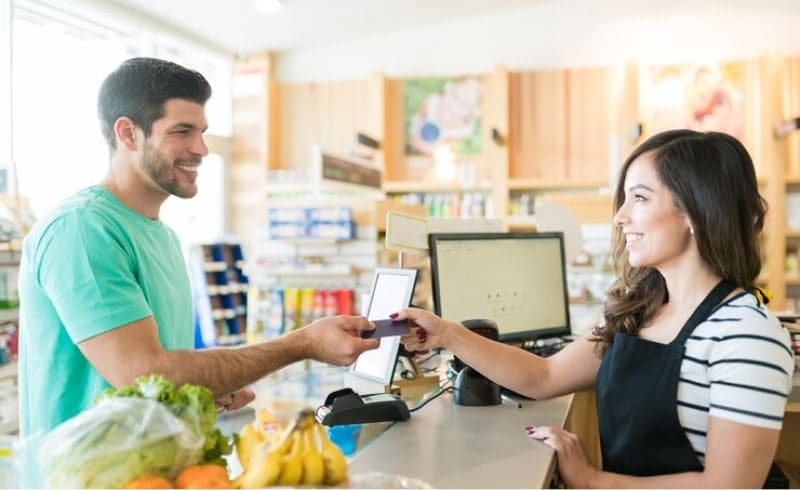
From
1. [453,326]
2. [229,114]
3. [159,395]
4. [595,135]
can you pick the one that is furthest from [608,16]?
[159,395]

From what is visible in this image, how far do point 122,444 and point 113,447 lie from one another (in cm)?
1

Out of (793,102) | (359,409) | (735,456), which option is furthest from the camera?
(793,102)

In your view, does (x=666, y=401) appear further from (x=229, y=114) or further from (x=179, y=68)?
(x=229, y=114)

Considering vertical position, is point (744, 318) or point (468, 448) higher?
point (744, 318)

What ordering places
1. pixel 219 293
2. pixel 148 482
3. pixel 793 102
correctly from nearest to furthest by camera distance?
pixel 148 482 → pixel 219 293 → pixel 793 102

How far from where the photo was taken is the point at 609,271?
6.46 metres

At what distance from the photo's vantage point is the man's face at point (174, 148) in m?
1.89

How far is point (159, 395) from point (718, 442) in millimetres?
1055

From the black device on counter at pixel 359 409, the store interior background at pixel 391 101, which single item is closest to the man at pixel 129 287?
the black device on counter at pixel 359 409

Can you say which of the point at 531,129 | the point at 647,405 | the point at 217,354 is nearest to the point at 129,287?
the point at 217,354

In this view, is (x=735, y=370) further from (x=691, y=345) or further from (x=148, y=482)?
(x=148, y=482)

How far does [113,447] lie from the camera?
40.2 inches

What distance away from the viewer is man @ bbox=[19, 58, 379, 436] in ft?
5.02

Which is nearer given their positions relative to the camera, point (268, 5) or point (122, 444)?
point (122, 444)
